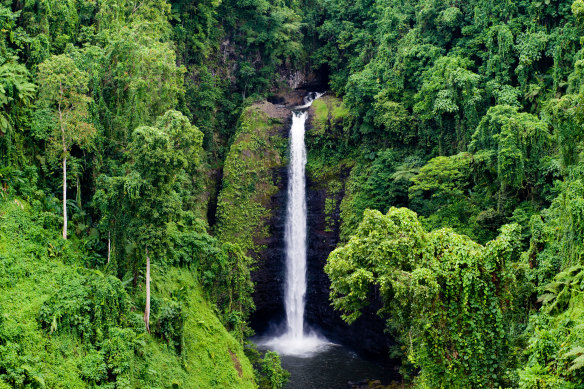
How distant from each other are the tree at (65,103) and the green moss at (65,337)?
1822 millimetres

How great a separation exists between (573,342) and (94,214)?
52.7 ft

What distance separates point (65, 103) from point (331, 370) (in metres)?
16.2

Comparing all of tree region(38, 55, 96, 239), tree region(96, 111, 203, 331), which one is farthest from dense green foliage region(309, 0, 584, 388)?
tree region(38, 55, 96, 239)

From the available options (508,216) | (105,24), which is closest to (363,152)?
(508,216)

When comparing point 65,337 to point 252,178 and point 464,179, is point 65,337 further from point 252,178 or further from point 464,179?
point 252,178

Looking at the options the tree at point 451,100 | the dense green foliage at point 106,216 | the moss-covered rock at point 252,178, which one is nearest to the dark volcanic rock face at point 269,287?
the moss-covered rock at point 252,178

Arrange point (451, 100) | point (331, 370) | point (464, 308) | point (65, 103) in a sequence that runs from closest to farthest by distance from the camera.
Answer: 1. point (464, 308)
2. point (65, 103)
3. point (451, 100)
4. point (331, 370)

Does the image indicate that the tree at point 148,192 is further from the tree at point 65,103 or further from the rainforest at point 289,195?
the tree at point 65,103

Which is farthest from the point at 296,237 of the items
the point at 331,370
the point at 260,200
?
the point at 331,370

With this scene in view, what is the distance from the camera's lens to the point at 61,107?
17859mm

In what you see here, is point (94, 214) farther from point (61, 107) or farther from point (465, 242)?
point (465, 242)

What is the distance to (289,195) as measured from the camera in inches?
1206

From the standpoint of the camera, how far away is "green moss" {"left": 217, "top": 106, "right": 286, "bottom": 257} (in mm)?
29828

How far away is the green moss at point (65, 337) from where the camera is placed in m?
12.0
